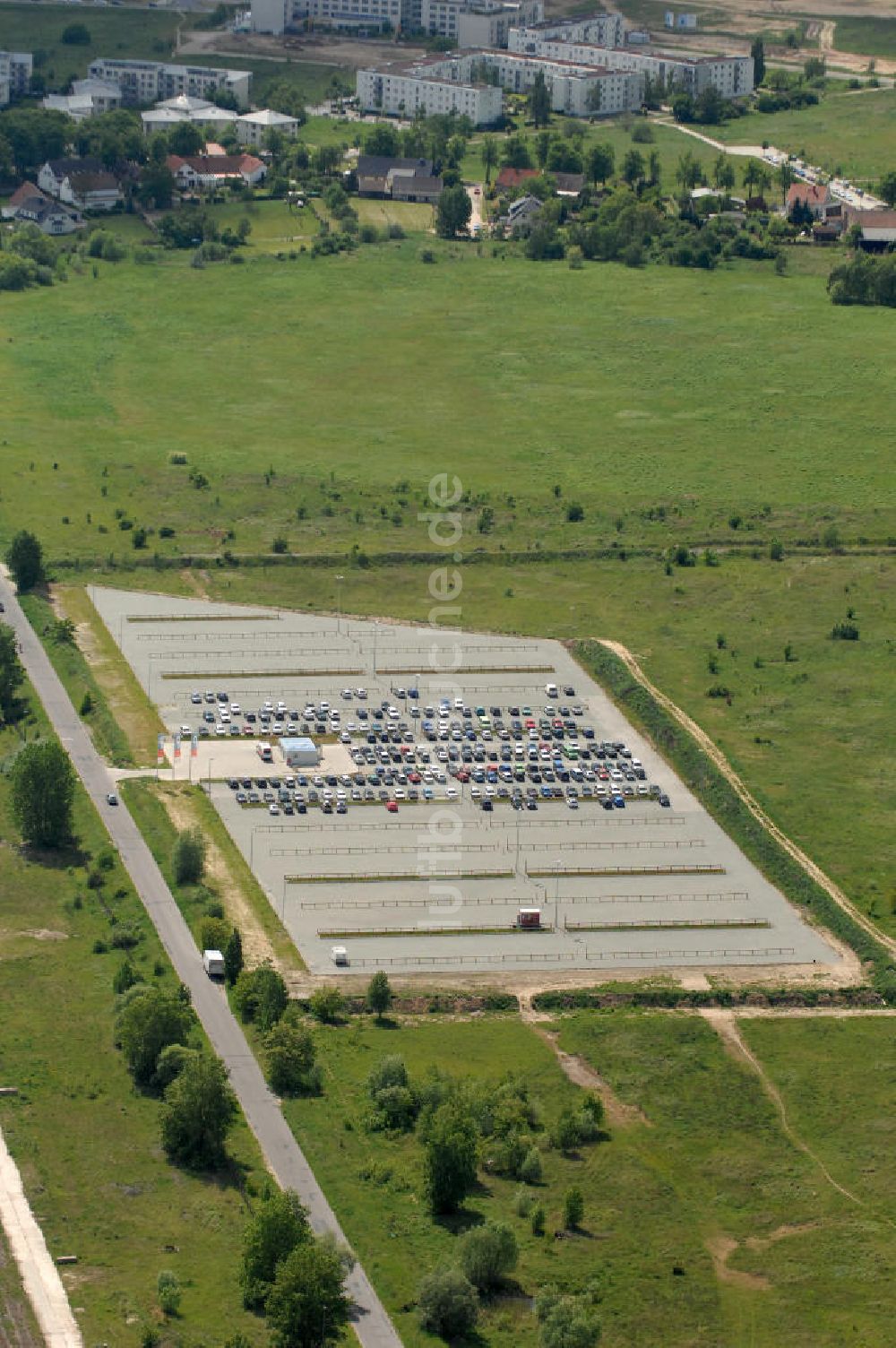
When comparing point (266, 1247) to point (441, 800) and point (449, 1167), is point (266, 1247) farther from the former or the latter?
point (441, 800)

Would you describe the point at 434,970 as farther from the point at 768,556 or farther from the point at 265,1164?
the point at 768,556

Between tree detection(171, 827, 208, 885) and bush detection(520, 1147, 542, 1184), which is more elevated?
tree detection(171, 827, 208, 885)

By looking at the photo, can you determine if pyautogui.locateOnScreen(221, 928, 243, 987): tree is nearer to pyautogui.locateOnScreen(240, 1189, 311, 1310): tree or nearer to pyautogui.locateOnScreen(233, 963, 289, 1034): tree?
pyautogui.locateOnScreen(233, 963, 289, 1034): tree

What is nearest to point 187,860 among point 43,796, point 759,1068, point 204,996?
point 43,796

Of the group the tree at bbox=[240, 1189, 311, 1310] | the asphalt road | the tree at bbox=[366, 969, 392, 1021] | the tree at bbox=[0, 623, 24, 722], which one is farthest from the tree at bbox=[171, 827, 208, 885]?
the tree at bbox=[240, 1189, 311, 1310]

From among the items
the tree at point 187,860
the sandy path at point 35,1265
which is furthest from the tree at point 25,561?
the sandy path at point 35,1265
